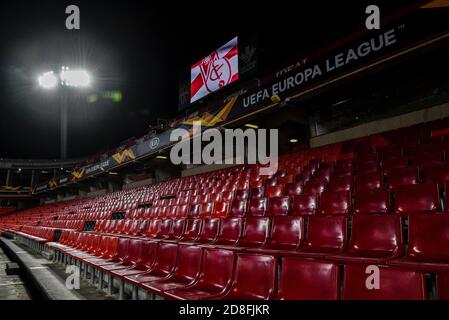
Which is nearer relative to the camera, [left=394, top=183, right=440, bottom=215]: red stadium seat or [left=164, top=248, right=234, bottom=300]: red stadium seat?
[left=164, top=248, right=234, bottom=300]: red stadium seat

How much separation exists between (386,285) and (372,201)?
1.25m

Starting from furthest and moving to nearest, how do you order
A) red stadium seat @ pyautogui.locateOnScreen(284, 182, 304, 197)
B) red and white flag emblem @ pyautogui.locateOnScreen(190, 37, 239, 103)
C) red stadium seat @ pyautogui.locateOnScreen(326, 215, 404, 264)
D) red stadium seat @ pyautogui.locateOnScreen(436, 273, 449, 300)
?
red and white flag emblem @ pyautogui.locateOnScreen(190, 37, 239, 103) < red stadium seat @ pyautogui.locateOnScreen(284, 182, 304, 197) < red stadium seat @ pyautogui.locateOnScreen(326, 215, 404, 264) < red stadium seat @ pyautogui.locateOnScreen(436, 273, 449, 300)

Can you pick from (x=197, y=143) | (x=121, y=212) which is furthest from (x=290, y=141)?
(x=121, y=212)

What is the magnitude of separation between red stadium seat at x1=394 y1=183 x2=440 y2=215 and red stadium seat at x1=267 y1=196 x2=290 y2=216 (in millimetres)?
932

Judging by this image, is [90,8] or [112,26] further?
[112,26]

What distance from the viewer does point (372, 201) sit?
2162 mm

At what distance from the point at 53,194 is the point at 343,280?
84.5ft

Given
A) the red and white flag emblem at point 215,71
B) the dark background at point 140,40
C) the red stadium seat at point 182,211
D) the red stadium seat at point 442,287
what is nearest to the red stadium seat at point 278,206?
the red stadium seat at point 182,211

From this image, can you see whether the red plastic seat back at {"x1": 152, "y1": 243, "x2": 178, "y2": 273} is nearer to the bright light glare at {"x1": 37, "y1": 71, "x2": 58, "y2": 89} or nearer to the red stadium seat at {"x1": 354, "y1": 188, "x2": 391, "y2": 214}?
the red stadium seat at {"x1": 354, "y1": 188, "x2": 391, "y2": 214}

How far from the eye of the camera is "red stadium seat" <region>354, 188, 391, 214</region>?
209cm

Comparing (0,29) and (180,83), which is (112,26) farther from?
(0,29)

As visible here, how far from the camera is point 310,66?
17.3 feet

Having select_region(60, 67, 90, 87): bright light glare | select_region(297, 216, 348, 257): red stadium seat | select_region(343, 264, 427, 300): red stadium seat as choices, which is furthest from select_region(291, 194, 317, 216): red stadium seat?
select_region(60, 67, 90, 87): bright light glare

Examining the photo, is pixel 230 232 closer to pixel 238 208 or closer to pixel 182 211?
pixel 238 208
